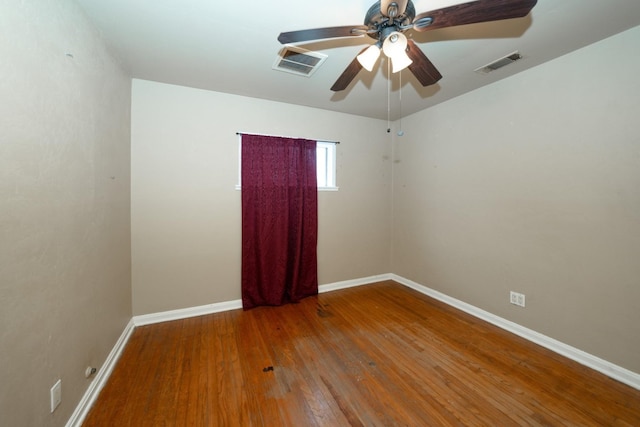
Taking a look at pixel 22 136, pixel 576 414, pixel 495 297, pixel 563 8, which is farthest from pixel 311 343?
pixel 563 8

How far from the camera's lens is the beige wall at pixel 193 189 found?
7.85 feet

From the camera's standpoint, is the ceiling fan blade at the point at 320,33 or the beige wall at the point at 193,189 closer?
the ceiling fan blade at the point at 320,33

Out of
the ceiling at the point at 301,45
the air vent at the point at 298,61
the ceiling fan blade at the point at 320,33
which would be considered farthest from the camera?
the air vent at the point at 298,61

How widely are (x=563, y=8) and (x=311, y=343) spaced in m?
3.06

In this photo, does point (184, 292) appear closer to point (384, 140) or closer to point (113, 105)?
point (113, 105)

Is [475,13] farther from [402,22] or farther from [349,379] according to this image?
[349,379]

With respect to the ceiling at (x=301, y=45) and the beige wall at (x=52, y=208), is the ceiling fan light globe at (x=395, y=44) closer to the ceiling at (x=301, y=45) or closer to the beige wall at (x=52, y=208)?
the ceiling at (x=301, y=45)

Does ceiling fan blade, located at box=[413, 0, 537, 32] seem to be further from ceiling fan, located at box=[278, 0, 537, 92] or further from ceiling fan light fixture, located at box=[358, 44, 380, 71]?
ceiling fan light fixture, located at box=[358, 44, 380, 71]

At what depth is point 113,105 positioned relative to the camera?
1926mm

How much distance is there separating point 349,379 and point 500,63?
2.98 m

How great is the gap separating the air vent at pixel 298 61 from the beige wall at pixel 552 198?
182 cm

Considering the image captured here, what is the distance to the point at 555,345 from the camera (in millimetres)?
2014

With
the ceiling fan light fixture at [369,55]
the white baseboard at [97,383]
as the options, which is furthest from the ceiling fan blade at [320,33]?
the white baseboard at [97,383]

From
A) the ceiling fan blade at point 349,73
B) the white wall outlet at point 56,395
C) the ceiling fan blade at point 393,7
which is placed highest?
the ceiling fan blade at point 349,73
